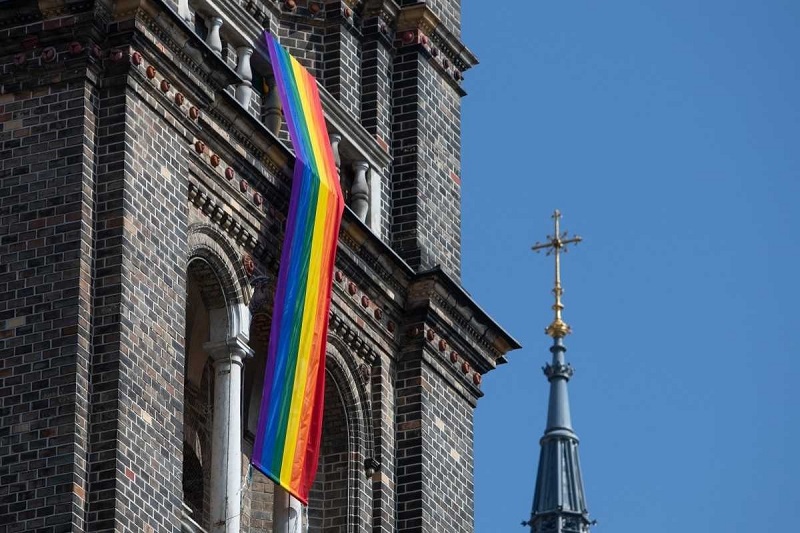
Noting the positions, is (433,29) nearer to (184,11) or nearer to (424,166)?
(424,166)

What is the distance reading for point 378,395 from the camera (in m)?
56.2

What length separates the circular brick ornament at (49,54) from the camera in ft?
166

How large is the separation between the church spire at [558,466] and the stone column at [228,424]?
241ft

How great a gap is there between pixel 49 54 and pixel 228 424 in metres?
5.24

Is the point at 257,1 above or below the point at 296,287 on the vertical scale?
above

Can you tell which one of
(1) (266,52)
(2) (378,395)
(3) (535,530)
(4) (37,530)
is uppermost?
(3) (535,530)

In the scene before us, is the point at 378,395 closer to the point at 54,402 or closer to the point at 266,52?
the point at 266,52

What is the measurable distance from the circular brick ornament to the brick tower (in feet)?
0.06

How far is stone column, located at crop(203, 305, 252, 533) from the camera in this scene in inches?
2034

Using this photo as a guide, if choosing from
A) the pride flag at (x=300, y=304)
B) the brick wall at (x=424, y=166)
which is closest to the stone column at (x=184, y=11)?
the pride flag at (x=300, y=304)

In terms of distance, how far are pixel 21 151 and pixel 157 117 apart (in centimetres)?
195

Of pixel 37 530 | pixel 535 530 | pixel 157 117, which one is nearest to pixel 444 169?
pixel 157 117

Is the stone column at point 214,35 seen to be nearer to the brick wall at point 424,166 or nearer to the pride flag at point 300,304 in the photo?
the pride flag at point 300,304

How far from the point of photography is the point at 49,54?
50750 mm
